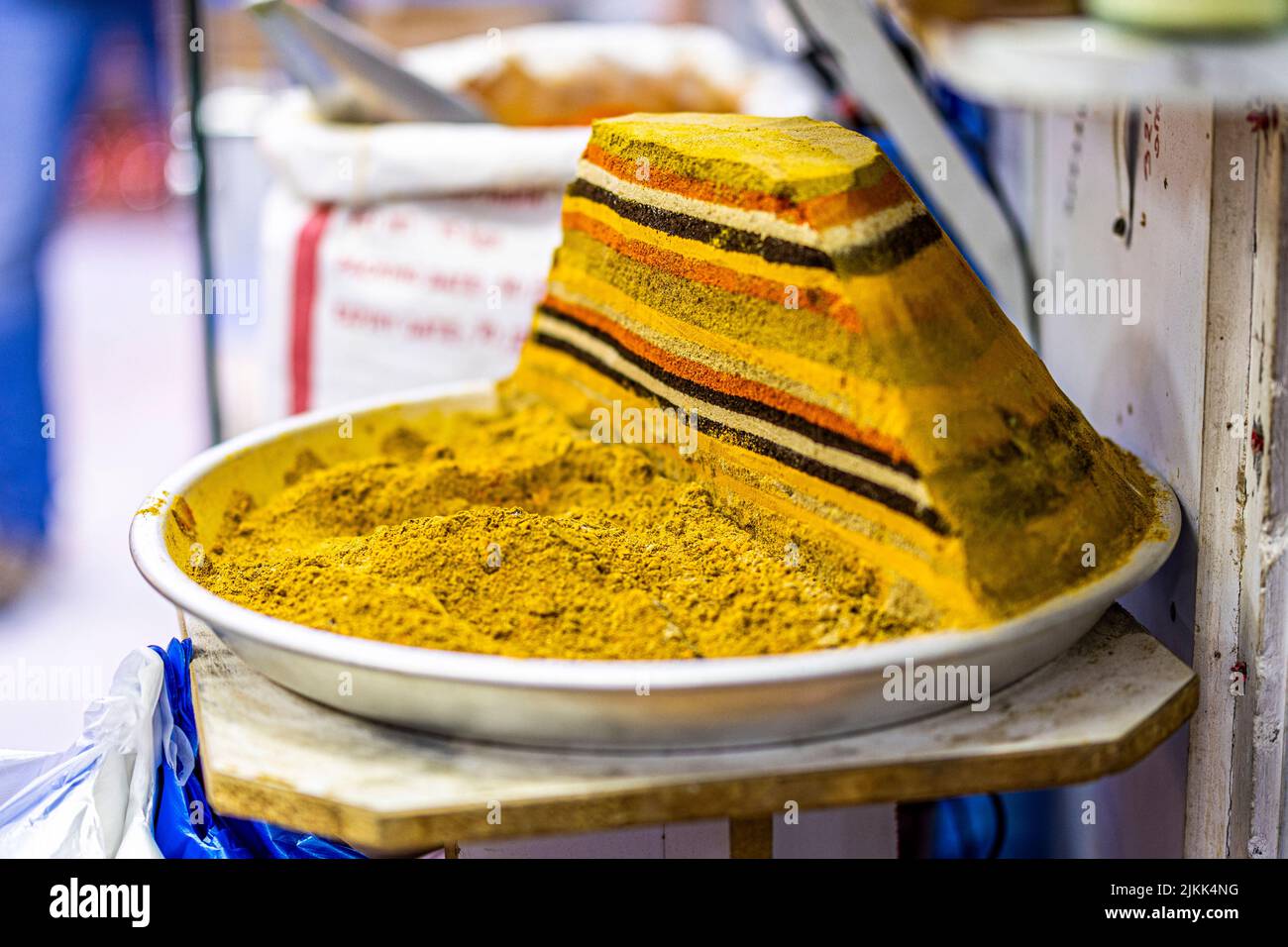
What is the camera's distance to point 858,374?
64cm

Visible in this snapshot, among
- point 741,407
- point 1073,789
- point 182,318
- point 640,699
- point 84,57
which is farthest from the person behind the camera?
point 182,318

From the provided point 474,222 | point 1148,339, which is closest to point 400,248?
point 474,222

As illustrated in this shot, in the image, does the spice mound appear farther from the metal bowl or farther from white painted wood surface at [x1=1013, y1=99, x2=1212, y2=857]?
white painted wood surface at [x1=1013, y1=99, x2=1212, y2=857]

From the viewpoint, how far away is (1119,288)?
3.05ft

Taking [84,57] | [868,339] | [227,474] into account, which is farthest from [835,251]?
[84,57]

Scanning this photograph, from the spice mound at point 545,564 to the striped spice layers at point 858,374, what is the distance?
0.09 ft

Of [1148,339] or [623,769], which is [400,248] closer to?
[1148,339]

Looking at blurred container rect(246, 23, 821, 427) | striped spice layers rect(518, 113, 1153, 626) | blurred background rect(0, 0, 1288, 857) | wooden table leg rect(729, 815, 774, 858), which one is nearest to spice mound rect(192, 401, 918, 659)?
striped spice layers rect(518, 113, 1153, 626)

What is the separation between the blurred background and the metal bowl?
229 millimetres

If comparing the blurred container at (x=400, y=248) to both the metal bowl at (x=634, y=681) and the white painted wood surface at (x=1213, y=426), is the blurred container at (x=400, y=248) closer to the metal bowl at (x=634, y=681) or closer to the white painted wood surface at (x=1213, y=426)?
the white painted wood surface at (x=1213, y=426)

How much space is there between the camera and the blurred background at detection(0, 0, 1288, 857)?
29.0 inches

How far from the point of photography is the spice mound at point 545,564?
25.0 inches

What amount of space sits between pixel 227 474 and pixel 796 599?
1.28 feet

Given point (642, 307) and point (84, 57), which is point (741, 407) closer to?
point (642, 307)
